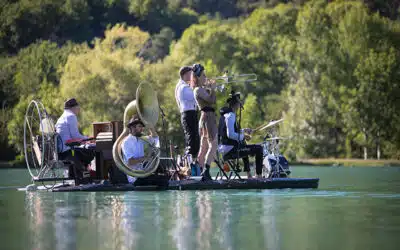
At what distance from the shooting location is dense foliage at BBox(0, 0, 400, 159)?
217 feet

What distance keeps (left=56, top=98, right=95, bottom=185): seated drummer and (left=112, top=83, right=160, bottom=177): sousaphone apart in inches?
34.8

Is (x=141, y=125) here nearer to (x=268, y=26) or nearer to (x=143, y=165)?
(x=143, y=165)

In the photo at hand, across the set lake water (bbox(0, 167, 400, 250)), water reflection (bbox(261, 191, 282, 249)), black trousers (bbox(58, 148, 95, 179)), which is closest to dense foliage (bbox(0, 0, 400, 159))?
black trousers (bbox(58, 148, 95, 179))

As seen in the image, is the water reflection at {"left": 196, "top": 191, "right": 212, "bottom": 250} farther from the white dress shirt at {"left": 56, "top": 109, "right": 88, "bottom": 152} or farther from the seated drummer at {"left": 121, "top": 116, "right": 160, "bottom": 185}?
the white dress shirt at {"left": 56, "top": 109, "right": 88, "bottom": 152}

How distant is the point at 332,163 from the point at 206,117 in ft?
146

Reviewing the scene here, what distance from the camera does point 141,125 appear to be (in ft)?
71.4

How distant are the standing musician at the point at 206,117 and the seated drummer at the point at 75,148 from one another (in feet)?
7.45

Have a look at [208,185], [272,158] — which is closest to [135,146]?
[208,185]

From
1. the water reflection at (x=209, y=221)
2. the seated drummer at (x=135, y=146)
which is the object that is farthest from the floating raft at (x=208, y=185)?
the water reflection at (x=209, y=221)

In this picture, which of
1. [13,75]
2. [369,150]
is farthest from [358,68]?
[13,75]

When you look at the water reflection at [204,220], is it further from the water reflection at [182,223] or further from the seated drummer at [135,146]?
the seated drummer at [135,146]

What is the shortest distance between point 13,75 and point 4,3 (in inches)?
843

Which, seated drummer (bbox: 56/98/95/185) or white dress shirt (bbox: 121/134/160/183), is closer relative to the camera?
white dress shirt (bbox: 121/134/160/183)

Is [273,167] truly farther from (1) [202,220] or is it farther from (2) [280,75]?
(2) [280,75]
